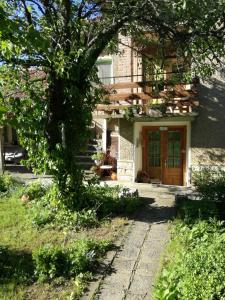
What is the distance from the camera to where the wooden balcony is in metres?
12.5

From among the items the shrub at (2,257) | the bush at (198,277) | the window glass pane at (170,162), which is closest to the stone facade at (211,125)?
the window glass pane at (170,162)

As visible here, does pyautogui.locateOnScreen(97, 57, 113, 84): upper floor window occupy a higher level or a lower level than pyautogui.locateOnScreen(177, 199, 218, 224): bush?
higher

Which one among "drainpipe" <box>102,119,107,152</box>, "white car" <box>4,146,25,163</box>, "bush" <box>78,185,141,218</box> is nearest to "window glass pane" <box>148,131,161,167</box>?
"drainpipe" <box>102,119,107,152</box>

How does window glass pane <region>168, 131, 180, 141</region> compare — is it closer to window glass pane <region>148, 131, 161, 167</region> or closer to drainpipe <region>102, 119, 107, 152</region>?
window glass pane <region>148, 131, 161, 167</region>

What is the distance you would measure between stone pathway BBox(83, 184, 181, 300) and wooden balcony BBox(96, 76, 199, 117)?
171 inches

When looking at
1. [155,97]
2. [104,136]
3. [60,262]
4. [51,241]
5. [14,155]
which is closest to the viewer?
[60,262]

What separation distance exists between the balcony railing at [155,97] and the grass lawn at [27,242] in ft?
15.8

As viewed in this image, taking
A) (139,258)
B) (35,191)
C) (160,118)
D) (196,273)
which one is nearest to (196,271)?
(196,273)

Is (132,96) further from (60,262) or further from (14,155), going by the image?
(14,155)

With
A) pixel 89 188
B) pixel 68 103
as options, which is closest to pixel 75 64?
pixel 68 103

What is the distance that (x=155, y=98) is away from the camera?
12.9 m

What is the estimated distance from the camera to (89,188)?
391 inches

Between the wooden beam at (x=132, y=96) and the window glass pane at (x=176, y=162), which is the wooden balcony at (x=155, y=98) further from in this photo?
the window glass pane at (x=176, y=162)

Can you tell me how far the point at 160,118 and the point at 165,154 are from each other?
195 cm
